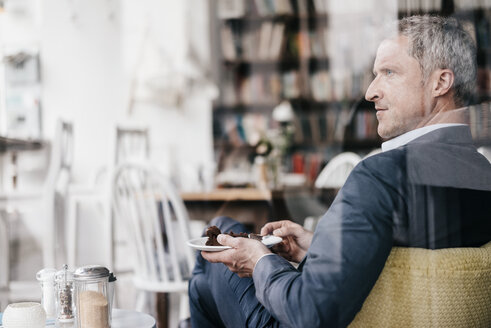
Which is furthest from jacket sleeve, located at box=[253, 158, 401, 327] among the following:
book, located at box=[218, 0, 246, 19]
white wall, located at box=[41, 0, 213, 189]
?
book, located at box=[218, 0, 246, 19]

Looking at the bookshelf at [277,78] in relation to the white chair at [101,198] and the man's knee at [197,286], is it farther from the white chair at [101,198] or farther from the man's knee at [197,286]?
the man's knee at [197,286]

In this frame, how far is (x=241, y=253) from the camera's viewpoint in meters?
0.97

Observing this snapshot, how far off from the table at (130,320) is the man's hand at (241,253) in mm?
204

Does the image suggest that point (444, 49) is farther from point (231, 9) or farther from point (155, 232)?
point (231, 9)

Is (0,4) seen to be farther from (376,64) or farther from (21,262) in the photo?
(376,64)

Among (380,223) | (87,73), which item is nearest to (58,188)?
(87,73)

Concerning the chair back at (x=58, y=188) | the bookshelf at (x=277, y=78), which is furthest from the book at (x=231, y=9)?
A: the chair back at (x=58, y=188)

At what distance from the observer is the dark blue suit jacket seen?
806 mm

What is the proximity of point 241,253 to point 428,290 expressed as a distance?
0.34 meters

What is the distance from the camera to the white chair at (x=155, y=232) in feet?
5.65

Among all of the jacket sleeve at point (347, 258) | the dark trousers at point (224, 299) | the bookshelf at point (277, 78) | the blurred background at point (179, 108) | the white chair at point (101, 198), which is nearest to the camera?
the jacket sleeve at point (347, 258)

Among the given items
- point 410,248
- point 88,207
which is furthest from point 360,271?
point 88,207

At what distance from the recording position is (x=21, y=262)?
195 cm

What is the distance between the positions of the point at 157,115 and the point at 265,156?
1.45m
